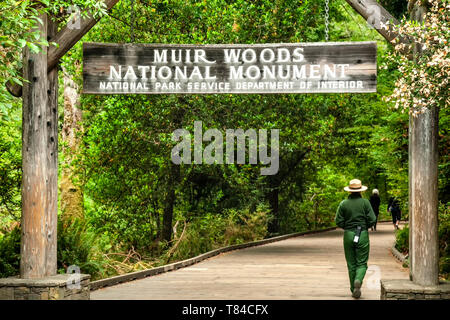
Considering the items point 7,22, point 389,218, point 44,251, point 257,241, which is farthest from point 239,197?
point 389,218

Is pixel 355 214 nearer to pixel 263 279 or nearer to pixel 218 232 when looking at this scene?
pixel 263 279

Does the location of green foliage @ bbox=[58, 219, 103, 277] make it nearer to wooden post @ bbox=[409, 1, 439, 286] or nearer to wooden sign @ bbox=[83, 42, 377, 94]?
wooden sign @ bbox=[83, 42, 377, 94]

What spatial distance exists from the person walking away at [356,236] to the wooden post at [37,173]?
4620mm

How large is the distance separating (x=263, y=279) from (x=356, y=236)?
3.30 meters

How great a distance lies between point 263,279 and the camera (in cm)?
1286

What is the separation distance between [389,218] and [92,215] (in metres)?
34.8

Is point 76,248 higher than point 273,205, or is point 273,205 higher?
point 273,205

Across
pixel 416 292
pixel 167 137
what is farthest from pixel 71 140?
pixel 416 292

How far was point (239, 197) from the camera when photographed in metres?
24.7

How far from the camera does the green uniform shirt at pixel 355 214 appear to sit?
1014cm

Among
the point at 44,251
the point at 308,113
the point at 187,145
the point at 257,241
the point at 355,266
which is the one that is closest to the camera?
the point at 44,251

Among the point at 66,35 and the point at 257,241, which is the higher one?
the point at 66,35

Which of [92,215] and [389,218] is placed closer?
[92,215]

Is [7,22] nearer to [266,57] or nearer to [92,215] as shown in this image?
[266,57]
